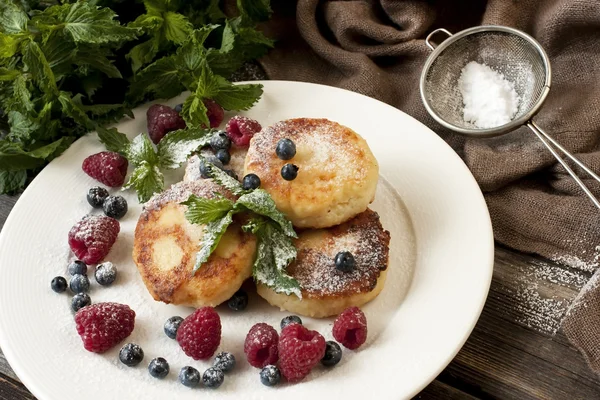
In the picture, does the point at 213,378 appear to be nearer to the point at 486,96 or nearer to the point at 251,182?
the point at 251,182

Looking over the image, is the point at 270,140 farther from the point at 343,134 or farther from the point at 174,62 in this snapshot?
the point at 174,62

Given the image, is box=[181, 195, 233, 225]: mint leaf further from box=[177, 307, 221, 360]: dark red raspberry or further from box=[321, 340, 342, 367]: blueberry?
box=[321, 340, 342, 367]: blueberry

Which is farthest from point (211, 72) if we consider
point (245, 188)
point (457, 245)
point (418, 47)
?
point (457, 245)

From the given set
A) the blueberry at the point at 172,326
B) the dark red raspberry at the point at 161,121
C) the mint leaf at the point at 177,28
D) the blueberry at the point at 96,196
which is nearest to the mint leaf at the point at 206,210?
the blueberry at the point at 172,326

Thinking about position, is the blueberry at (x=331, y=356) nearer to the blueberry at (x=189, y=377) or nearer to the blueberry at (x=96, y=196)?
the blueberry at (x=189, y=377)

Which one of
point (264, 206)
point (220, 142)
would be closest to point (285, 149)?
point (264, 206)

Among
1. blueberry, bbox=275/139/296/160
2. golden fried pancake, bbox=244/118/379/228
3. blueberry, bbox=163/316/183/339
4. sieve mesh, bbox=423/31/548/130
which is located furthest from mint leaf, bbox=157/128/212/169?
sieve mesh, bbox=423/31/548/130
